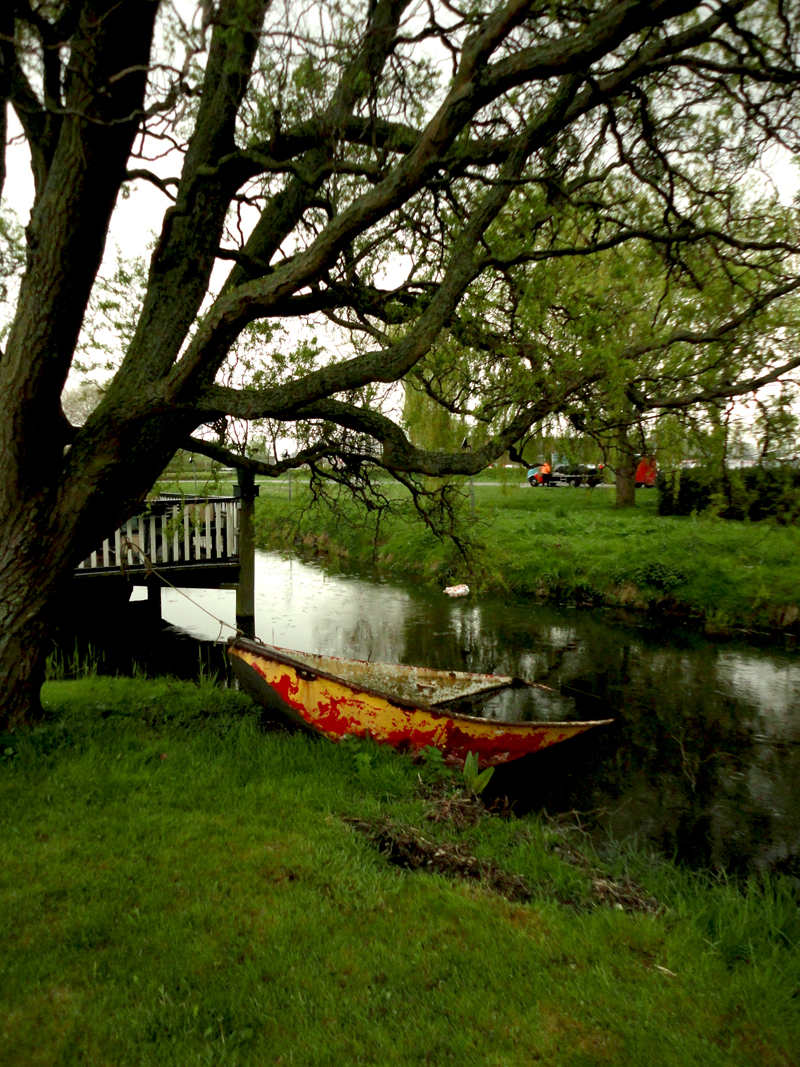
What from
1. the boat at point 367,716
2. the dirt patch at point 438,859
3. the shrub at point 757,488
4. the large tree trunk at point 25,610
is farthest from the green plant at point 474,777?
the large tree trunk at point 25,610

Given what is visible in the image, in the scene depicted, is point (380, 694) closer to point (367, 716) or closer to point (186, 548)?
point (367, 716)

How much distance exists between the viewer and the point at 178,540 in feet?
42.6

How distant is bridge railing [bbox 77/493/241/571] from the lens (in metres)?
12.3

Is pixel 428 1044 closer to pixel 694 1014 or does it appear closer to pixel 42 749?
pixel 694 1014

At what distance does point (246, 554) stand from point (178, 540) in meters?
1.42

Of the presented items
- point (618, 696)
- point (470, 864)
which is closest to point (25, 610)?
point (470, 864)

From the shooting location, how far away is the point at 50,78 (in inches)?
211

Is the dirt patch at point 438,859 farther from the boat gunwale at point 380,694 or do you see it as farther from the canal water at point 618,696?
the canal water at point 618,696

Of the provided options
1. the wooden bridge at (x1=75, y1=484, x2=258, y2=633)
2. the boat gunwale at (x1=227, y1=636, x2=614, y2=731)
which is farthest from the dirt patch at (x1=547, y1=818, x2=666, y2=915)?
the wooden bridge at (x1=75, y1=484, x2=258, y2=633)

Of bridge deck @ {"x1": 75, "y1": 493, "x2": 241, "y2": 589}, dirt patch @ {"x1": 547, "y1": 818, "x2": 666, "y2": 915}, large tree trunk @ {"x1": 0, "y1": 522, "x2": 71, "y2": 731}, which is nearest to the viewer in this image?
dirt patch @ {"x1": 547, "y1": 818, "x2": 666, "y2": 915}

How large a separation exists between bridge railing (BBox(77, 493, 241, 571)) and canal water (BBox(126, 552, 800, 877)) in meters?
1.63

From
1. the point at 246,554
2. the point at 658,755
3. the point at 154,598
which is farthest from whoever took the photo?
the point at 154,598

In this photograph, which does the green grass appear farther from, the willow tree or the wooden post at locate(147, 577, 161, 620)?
the wooden post at locate(147, 577, 161, 620)

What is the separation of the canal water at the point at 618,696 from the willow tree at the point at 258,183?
352 cm
